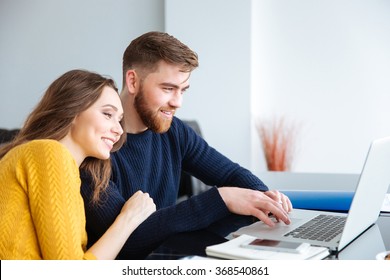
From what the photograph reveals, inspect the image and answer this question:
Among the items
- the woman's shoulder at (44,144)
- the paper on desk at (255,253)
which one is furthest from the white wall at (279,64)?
the paper on desk at (255,253)

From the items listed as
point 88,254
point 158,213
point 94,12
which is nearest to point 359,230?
point 158,213

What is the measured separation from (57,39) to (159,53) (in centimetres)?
272

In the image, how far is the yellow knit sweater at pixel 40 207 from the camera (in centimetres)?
122

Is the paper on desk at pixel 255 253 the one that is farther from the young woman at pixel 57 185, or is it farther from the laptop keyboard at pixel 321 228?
the young woman at pixel 57 185

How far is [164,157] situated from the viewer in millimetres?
1967

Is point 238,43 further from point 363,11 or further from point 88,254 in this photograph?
point 88,254

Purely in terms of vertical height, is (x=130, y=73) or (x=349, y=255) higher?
(x=130, y=73)

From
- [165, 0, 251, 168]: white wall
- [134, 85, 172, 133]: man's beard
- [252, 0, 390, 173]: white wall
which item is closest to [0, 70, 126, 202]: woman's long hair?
[134, 85, 172, 133]: man's beard

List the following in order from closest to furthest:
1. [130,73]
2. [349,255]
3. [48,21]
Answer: [349,255], [130,73], [48,21]

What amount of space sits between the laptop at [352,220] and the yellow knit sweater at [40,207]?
372 mm

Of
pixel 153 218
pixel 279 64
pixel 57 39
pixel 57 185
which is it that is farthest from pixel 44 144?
pixel 57 39

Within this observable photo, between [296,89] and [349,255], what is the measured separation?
3005 millimetres

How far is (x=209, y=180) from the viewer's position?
203cm

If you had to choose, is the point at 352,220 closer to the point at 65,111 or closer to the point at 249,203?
the point at 249,203
